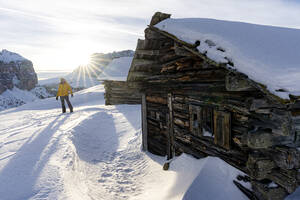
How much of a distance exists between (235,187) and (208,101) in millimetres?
1665

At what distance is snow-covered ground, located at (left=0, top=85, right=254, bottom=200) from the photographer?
3.53 metres

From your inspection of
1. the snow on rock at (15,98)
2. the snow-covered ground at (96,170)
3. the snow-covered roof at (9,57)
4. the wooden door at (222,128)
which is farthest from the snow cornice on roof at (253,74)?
the snow-covered roof at (9,57)

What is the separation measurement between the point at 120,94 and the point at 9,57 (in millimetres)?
54634

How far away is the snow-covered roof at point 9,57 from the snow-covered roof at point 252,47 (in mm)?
61521

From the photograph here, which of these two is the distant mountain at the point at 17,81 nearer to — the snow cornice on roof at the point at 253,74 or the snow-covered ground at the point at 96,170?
the snow-covered ground at the point at 96,170

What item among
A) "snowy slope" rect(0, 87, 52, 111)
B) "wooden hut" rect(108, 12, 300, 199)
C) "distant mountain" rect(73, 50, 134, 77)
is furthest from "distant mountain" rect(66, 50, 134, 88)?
"wooden hut" rect(108, 12, 300, 199)

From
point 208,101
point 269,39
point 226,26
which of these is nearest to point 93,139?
point 208,101

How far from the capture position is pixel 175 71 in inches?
196

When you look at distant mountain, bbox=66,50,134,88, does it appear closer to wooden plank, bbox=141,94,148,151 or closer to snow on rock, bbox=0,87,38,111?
snow on rock, bbox=0,87,38,111

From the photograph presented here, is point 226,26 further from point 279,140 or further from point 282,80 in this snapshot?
point 279,140

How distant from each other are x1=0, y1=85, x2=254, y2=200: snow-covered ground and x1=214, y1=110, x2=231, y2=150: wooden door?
0.41 metres

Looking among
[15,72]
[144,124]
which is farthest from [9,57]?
[144,124]

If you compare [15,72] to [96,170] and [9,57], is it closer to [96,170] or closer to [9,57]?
[9,57]

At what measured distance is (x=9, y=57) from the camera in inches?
2101
